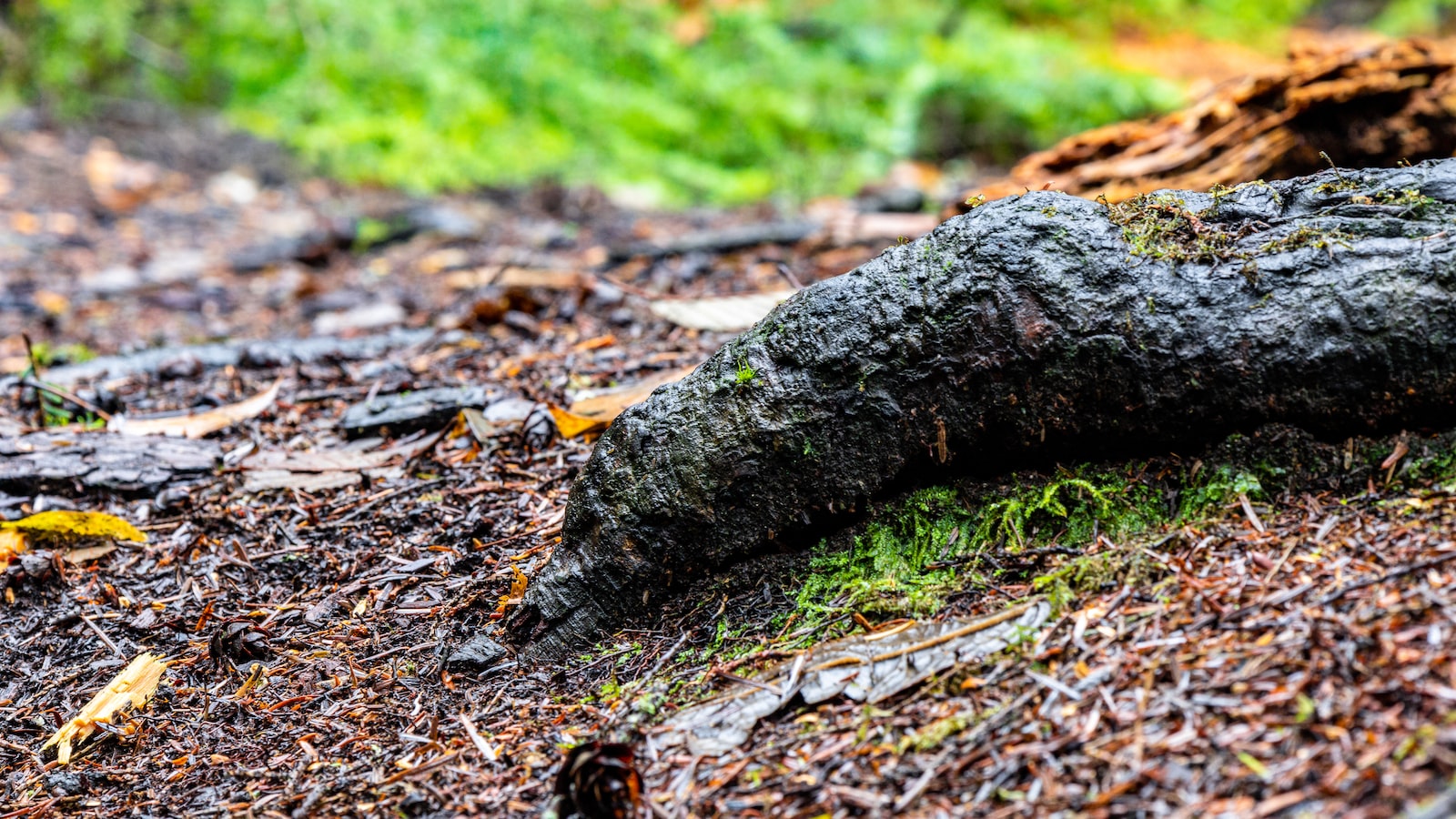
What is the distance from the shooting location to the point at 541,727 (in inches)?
80.8

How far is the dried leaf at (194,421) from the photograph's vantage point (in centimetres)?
372

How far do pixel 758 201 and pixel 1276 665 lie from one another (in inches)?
276

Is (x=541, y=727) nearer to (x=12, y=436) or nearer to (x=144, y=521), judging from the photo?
(x=144, y=521)

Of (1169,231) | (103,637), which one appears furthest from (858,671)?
(103,637)

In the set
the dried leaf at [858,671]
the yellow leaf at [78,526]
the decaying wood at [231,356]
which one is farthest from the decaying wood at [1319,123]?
the yellow leaf at [78,526]

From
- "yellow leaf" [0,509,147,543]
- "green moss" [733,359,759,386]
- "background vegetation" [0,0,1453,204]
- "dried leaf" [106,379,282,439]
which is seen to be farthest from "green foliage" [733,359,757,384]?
"background vegetation" [0,0,1453,204]

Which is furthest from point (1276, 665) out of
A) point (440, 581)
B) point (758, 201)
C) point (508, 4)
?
point (508, 4)

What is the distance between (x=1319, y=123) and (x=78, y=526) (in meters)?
4.97

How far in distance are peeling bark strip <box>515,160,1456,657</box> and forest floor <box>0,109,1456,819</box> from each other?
0.13 meters

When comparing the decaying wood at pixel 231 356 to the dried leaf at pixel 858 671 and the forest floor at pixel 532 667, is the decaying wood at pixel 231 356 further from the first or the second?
the dried leaf at pixel 858 671

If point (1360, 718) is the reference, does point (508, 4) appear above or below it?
above

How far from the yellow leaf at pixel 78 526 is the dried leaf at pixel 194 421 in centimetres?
66

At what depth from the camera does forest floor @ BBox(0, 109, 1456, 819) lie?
5.19 feet

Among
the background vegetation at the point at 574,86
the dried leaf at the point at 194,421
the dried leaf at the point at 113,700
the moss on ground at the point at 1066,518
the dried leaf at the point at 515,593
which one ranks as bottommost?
the dried leaf at the point at 113,700
